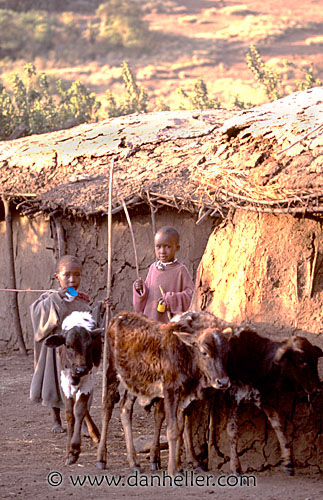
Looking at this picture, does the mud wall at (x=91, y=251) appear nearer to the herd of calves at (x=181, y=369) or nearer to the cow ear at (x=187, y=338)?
the herd of calves at (x=181, y=369)

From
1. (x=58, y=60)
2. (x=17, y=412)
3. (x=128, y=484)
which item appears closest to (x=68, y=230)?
(x=17, y=412)

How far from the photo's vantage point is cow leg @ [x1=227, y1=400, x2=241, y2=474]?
5527mm

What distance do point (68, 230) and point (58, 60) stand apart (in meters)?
30.9

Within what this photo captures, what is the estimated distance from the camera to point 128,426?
5.89 meters

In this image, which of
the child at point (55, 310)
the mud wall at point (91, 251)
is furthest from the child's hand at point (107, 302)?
the mud wall at point (91, 251)

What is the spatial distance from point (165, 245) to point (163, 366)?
4.82 ft

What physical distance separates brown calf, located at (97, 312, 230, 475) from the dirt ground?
0.20 meters

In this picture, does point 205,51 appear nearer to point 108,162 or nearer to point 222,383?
point 108,162

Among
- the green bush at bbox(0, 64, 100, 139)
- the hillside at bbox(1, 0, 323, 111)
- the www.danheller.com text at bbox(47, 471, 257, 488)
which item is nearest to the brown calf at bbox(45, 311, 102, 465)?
the www.danheller.com text at bbox(47, 471, 257, 488)

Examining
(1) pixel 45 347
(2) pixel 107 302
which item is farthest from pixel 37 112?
(2) pixel 107 302

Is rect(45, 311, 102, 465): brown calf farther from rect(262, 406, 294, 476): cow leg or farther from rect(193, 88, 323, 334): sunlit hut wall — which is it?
rect(262, 406, 294, 476): cow leg

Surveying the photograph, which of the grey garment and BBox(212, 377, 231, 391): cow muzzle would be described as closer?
BBox(212, 377, 231, 391): cow muzzle

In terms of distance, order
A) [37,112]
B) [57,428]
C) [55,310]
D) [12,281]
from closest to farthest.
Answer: [55,310] → [57,428] → [12,281] → [37,112]

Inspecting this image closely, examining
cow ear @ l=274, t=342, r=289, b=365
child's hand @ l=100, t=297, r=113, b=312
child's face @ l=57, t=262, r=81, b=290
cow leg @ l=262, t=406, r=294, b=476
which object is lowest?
cow leg @ l=262, t=406, r=294, b=476
